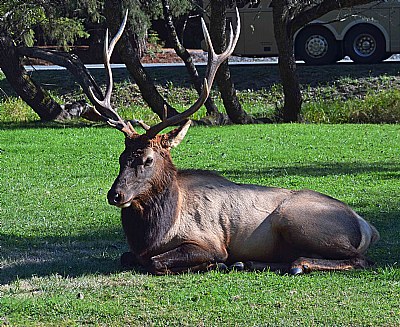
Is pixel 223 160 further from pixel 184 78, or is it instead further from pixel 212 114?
pixel 184 78

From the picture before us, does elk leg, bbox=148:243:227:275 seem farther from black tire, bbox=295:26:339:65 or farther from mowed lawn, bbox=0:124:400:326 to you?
black tire, bbox=295:26:339:65

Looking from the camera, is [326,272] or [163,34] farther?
[163,34]

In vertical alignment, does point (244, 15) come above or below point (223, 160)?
above

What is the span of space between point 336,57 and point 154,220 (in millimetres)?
18500

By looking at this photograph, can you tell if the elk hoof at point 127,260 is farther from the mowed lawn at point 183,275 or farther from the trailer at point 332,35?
the trailer at point 332,35

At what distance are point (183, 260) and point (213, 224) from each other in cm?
45

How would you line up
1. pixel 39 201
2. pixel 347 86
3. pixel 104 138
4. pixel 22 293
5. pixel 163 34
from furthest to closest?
1. pixel 163 34
2. pixel 347 86
3. pixel 104 138
4. pixel 39 201
5. pixel 22 293

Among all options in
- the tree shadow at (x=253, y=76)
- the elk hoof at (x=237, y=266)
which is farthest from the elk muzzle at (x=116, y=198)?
the tree shadow at (x=253, y=76)

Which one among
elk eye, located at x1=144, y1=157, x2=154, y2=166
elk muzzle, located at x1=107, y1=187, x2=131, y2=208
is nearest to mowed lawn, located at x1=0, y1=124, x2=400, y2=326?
elk muzzle, located at x1=107, y1=187, x2=131, y2=208

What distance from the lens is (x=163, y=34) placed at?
35750 millimetres

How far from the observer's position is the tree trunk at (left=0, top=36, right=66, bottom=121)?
19188mm

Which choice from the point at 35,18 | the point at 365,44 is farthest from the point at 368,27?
the point at 35,18

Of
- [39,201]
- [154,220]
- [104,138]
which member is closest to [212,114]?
[104,138]

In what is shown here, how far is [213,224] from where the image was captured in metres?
7.15
